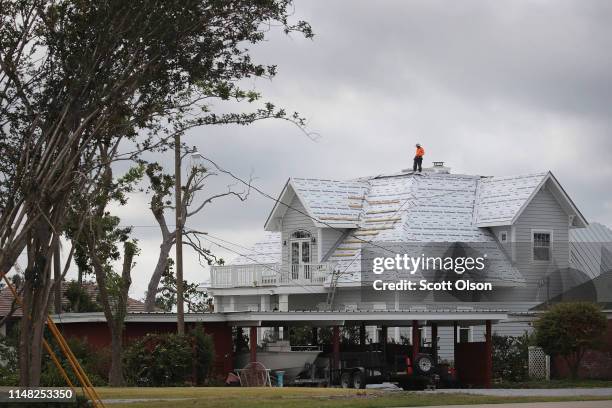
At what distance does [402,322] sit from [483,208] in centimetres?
930

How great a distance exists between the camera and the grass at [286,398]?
87.9 ft

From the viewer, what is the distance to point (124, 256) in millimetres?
41125

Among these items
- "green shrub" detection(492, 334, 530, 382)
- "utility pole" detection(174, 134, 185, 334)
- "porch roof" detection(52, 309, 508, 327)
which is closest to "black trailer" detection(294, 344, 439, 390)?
"porch roof" detection(52, 309, 508, 327)

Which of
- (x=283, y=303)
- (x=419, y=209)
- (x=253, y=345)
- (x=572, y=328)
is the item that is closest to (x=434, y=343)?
(x=572, y=328)

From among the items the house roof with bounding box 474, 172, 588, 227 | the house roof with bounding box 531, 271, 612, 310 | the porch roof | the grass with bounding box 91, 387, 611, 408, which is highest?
the house roof with bounding box 474, 172, 588, 227

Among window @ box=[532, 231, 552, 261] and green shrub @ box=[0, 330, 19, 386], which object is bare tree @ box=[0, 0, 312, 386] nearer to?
green shrub @ box=[0, 330, 19, 386]

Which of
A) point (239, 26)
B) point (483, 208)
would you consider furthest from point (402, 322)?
point (239, 26)

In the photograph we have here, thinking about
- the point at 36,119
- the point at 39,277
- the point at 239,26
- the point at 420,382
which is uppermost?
the point at 239,26

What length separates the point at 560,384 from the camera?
139ft

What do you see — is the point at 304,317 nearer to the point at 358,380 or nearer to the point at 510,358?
the point at 358,380

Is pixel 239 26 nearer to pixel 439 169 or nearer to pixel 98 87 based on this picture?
pixel 98 87

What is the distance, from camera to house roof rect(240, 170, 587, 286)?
165 feet

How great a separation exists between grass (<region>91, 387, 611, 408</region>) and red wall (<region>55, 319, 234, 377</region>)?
27.8 ft

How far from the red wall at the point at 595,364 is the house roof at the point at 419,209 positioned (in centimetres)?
501
